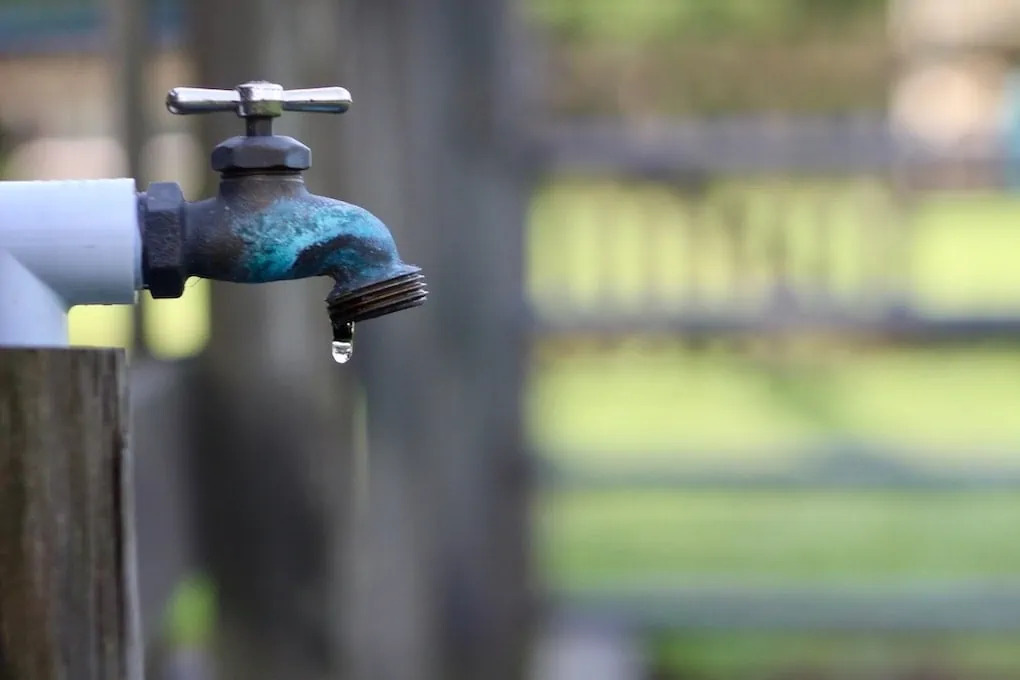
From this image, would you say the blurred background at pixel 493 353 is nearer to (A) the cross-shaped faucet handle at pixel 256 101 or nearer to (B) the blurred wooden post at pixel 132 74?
(B) the blurred wooden post at pixel 132 74

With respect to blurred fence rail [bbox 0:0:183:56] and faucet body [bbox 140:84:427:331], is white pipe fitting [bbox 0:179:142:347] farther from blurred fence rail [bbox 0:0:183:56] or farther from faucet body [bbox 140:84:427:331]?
blurred fence rail [bbox 0:0:183:56]

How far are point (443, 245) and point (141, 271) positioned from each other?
2007mm

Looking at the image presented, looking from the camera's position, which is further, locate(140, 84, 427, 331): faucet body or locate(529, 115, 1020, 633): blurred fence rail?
locate(529, 115, 1020, 633): blurred fence rail

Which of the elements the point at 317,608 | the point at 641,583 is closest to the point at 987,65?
the point at 641,583

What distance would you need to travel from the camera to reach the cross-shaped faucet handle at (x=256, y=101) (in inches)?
26.3

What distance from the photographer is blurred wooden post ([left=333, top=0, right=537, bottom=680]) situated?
2354mm

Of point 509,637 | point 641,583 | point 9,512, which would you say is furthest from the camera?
point 641,583

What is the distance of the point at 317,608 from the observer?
58.8 inches

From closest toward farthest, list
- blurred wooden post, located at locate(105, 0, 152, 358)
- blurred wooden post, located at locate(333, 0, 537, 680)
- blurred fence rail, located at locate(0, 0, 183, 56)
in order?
blurred wooden post, located at locate(105, 0, 152, 358), blurred fence rail, located at locate(0, 0, 183, 56), blurred wooden post, located at locate(333, 0, 537, 680)

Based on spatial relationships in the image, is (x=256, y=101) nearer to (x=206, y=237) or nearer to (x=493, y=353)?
(x=206, y=237)

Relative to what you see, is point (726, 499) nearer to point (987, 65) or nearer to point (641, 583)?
point (641, 583)

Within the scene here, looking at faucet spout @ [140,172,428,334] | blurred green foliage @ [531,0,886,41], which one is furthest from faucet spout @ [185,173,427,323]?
blurred green foliage @ [531,0,886,41]

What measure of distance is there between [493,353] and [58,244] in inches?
87.9

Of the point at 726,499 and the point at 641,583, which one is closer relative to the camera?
the point at 641,583
